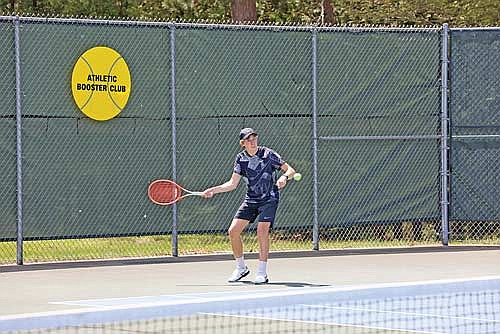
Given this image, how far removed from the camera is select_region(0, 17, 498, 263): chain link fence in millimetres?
14852

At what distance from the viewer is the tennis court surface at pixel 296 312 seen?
6207mm

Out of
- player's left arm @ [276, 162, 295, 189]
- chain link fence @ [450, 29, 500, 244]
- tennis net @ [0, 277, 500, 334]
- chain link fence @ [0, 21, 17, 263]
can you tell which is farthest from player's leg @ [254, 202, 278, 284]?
chain link fence @ [450, 29, 500, 244]

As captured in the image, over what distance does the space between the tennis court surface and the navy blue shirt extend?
0.92 meters

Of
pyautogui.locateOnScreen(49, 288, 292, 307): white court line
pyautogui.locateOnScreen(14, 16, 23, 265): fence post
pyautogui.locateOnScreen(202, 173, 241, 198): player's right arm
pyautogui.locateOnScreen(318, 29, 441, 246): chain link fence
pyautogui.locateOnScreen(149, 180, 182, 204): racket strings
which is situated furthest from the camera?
pyautogui.locateOnScreen(318, 29, 441, 246): chain link fence

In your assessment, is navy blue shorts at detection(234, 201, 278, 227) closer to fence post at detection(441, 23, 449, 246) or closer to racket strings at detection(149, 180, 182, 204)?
racket strings at detection(149, 180, 182, 204)

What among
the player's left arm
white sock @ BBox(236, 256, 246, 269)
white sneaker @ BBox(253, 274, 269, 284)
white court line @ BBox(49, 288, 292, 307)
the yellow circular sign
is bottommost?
white court line @ BBox(49, 288, 292, 307)

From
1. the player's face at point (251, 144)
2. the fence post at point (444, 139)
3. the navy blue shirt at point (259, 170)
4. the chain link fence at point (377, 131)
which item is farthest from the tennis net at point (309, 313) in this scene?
the fence post at point (444, 139)

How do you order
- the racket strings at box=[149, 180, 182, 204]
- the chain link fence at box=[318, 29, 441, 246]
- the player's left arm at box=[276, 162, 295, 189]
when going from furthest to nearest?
the chain link fence at box=[318, 29, 441, 246]
the racket strings at box=[149, 180, 182, 204]
the player's left arm at box=[276, 162, 295, 189]

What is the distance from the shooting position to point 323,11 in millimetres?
24312

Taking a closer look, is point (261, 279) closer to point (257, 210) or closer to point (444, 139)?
point (257, 210)

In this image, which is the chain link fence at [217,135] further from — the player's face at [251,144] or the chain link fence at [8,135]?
the player's face at [251,144]

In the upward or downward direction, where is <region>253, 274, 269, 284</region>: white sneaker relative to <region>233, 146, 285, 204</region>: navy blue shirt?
downward

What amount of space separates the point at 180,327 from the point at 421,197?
8368mm

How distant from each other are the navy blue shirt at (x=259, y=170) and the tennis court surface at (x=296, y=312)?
922 millimetres
